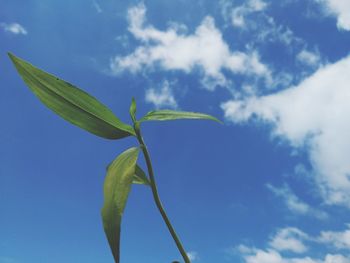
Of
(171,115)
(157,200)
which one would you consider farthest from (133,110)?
(157,200)

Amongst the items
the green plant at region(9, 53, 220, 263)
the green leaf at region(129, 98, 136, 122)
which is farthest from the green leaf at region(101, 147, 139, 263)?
the green leaf at region(129, 98, 136, 122)

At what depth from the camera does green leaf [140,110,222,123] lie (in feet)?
A: 2.26

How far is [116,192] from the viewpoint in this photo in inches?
22.3

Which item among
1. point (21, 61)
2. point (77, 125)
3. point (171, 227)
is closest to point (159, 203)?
point (171, 227)

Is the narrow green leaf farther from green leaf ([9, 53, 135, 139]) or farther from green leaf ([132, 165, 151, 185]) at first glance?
green leaf ([9, 53, 135, 139])

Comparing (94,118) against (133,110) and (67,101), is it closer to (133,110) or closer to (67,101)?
(67,101)

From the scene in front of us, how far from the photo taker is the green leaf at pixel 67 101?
60 centimetres

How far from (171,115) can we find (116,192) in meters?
0.18

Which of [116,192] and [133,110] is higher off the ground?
[133,110]

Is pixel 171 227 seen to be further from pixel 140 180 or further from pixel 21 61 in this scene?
pixel 21 61

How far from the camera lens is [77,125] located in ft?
1.96

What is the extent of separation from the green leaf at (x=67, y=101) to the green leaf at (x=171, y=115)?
0.10 metres

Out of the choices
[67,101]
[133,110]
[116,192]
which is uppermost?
[133,110]

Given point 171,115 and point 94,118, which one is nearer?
point 94,118
